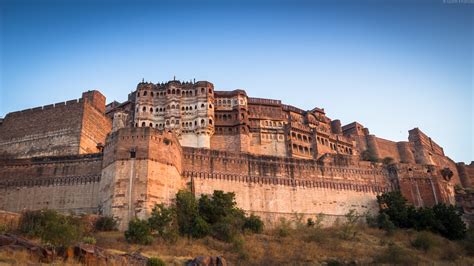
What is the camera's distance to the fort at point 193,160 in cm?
3244

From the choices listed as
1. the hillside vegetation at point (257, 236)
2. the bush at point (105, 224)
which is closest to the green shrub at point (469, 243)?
the hillside vegetation at point (257, 236)

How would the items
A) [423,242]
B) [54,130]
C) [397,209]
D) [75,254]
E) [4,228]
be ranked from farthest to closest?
[54,130] → [397,209] → [423,242] → [4,228] → [75,254]

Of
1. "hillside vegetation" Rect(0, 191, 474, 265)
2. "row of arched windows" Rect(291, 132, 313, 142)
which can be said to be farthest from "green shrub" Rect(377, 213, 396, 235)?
"row of arched windows" Rect(291, 132, 313, 142)

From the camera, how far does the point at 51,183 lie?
1391 inches

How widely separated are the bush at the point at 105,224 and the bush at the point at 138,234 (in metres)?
2.52

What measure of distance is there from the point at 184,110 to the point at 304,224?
20257 millimetres

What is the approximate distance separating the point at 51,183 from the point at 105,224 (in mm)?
9027

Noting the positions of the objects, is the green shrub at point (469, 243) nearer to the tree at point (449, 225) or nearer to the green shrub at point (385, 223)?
the tree at point (449, 225)

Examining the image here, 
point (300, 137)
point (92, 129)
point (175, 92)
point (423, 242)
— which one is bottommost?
point (423, 242)

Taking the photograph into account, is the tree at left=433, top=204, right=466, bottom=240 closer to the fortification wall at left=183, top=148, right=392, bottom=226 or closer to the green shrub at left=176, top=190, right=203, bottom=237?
the fortification wall at left=183, top=148, right=392, bottom=226

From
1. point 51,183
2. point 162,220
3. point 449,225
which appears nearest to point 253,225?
point 162,220

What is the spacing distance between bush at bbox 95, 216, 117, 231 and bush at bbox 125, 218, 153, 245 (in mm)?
2518

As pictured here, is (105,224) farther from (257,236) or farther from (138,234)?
(257,236)

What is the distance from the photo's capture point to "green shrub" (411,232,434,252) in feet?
103
